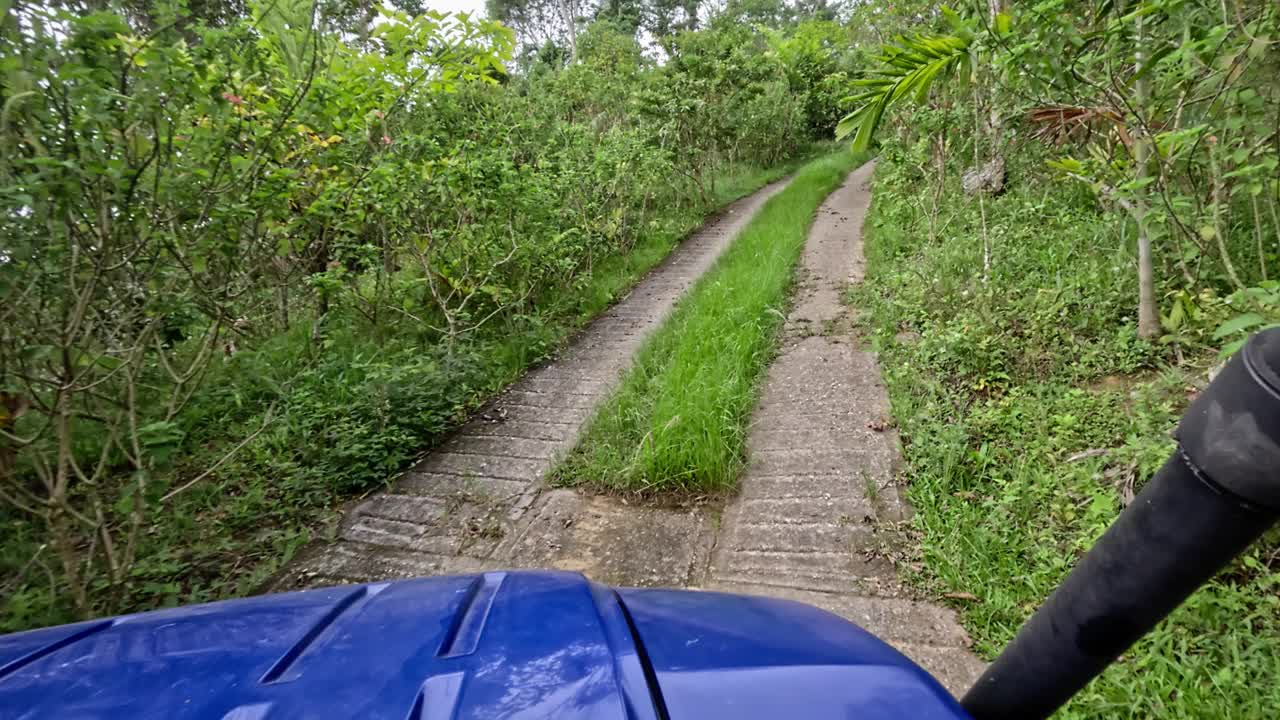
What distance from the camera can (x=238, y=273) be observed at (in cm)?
319

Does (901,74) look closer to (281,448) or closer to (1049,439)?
(1049,439)

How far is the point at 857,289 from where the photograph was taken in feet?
19.2

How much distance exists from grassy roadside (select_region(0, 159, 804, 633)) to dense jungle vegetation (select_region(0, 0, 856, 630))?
2 cm

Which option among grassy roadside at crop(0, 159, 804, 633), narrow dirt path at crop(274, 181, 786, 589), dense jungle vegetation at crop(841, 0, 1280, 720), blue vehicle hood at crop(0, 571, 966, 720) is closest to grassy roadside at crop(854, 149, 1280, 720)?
dense jungle vegetation at crop(841, 0, 1280, 720)

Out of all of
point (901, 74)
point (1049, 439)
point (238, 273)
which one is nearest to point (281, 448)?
point (238, 273)

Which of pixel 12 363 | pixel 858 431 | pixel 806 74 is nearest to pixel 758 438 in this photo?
pixel 858 431

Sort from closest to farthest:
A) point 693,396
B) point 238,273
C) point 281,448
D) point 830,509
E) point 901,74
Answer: point 830,509, point 238,273, point 281,448, point 693,396, point 901,74

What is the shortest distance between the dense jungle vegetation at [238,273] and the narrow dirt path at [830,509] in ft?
6.54

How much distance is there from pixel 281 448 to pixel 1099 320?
4.58 m

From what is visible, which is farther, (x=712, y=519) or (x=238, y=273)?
(x=238, y=273)

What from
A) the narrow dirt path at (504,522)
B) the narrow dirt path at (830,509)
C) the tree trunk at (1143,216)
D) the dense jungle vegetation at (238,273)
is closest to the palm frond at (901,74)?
the tree trunk at (1143,216)

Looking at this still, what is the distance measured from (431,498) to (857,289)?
14.0 ft

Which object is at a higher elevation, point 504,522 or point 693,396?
point 693,396

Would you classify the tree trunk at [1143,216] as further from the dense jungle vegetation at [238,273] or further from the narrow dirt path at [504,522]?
the dense jungle vegetation at [238,273]
